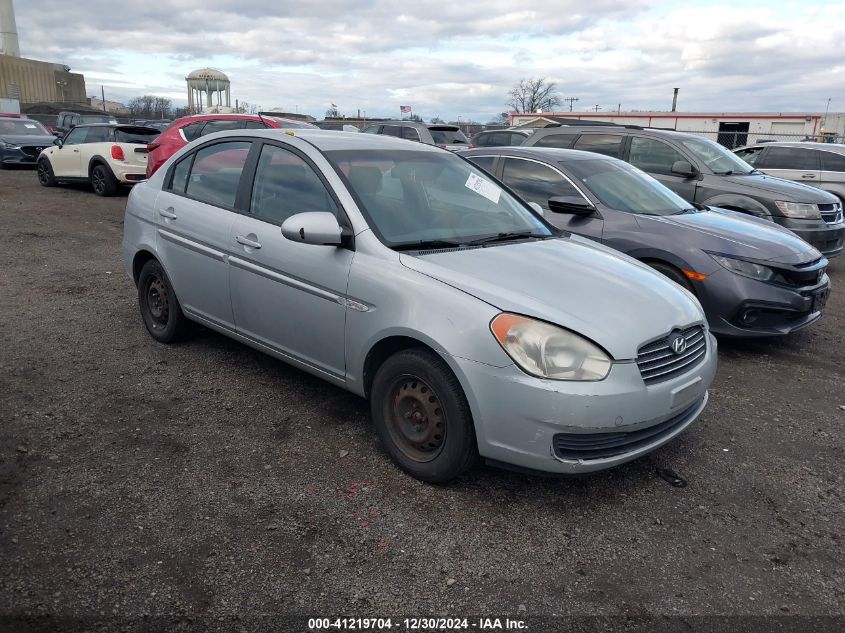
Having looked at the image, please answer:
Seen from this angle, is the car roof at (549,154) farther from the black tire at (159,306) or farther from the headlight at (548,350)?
the headlight at (548,350)

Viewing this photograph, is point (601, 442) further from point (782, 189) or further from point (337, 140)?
point (782, 189)

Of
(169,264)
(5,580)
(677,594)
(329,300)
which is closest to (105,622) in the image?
(5,580)

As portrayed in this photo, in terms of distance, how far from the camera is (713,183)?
842 centimetres

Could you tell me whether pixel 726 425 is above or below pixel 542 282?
below

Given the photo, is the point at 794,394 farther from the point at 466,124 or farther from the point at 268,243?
the point at 466,124

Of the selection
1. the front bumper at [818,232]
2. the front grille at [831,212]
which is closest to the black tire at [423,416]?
the front bumper at [818,232]

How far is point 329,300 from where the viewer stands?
3.66 metres

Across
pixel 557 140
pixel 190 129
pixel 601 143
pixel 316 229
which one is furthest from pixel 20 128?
pixel 316 229

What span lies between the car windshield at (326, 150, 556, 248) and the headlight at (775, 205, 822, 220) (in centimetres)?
548

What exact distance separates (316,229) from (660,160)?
6.33m

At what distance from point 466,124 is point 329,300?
36.0 metres

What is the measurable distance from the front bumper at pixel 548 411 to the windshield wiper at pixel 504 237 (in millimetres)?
1023

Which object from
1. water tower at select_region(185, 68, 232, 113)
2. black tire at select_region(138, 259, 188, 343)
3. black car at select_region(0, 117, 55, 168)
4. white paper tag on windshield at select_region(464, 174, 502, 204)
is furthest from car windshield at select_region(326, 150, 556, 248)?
water tower at select_region(185, 68, 232, 113)

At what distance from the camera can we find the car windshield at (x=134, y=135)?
45.0 feet
